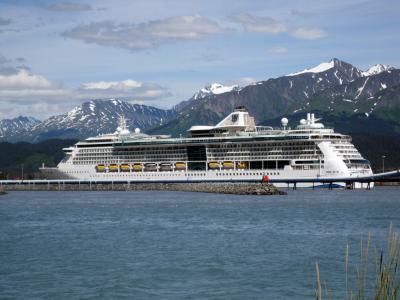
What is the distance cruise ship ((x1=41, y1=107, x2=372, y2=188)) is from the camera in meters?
106

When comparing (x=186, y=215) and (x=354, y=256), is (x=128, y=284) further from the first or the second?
(x=186, y=215)

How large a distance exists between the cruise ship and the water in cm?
4284

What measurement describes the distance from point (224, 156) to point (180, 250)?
261 ft

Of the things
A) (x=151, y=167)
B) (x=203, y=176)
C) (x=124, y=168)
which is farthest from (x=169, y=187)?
(x=124, y=168)

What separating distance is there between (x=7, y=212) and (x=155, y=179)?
54.7 metres

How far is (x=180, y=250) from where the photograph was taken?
35781 millimetres

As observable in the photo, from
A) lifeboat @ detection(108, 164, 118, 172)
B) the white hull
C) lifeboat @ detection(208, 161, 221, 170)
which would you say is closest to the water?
the white hull

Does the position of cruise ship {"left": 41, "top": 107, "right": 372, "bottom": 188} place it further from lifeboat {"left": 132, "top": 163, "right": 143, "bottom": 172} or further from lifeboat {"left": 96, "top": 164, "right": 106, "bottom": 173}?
lifeboat {"left": 132, "top": 163, "right": 143, "bottom": 172}

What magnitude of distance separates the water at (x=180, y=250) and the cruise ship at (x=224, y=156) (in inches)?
1686

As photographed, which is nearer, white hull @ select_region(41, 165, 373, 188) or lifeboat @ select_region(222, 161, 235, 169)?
white hull @ select_region(41, 165, 373, 188)

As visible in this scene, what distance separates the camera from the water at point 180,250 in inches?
1027

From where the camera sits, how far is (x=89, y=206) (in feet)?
233

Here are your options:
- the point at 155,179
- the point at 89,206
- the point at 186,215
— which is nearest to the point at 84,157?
the point at 155,179

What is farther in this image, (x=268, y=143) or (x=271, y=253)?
(x=268, y=143)
